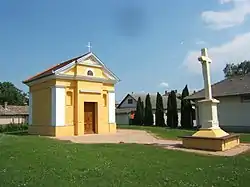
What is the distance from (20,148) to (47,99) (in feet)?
40.4

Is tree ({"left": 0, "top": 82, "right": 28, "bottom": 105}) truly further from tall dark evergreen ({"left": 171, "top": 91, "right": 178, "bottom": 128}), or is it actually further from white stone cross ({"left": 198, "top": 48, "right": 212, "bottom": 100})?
white stone cross ({"left": 198, "top": 48, "right": 212, "bottom": 100})

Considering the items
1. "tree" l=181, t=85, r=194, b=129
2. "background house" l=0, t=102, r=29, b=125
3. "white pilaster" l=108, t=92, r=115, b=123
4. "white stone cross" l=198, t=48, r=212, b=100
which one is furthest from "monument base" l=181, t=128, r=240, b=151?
"background house" l=0, t=102, r=29, b=125

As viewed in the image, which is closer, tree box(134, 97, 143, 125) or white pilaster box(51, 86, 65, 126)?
white pilaster box(51, 86, 65, 126)

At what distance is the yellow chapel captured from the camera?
2353 cm

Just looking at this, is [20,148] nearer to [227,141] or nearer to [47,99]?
[227,141]

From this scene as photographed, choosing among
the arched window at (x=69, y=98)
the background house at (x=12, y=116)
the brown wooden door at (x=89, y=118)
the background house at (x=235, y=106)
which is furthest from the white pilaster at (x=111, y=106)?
the background house at (x=12, y=116)

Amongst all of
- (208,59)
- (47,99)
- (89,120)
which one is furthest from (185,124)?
(208,59)

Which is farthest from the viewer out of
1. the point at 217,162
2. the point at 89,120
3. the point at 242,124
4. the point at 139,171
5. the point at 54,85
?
the point at 242,124

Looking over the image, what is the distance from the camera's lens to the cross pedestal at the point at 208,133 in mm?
13875

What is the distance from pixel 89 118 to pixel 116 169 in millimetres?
17196

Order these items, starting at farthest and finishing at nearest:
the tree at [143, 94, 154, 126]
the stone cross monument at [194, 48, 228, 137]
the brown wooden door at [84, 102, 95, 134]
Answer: the tree at [143, 94, 154, 126], the brown wooden door at [84, 102, 95, 134], the stone cross monument at [194, 48, 228, 137]

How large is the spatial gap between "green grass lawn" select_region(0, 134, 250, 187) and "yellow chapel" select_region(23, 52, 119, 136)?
11391mm

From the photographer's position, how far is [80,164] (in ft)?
31.4

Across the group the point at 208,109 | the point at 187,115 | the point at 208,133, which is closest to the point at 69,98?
the point at 208,109
